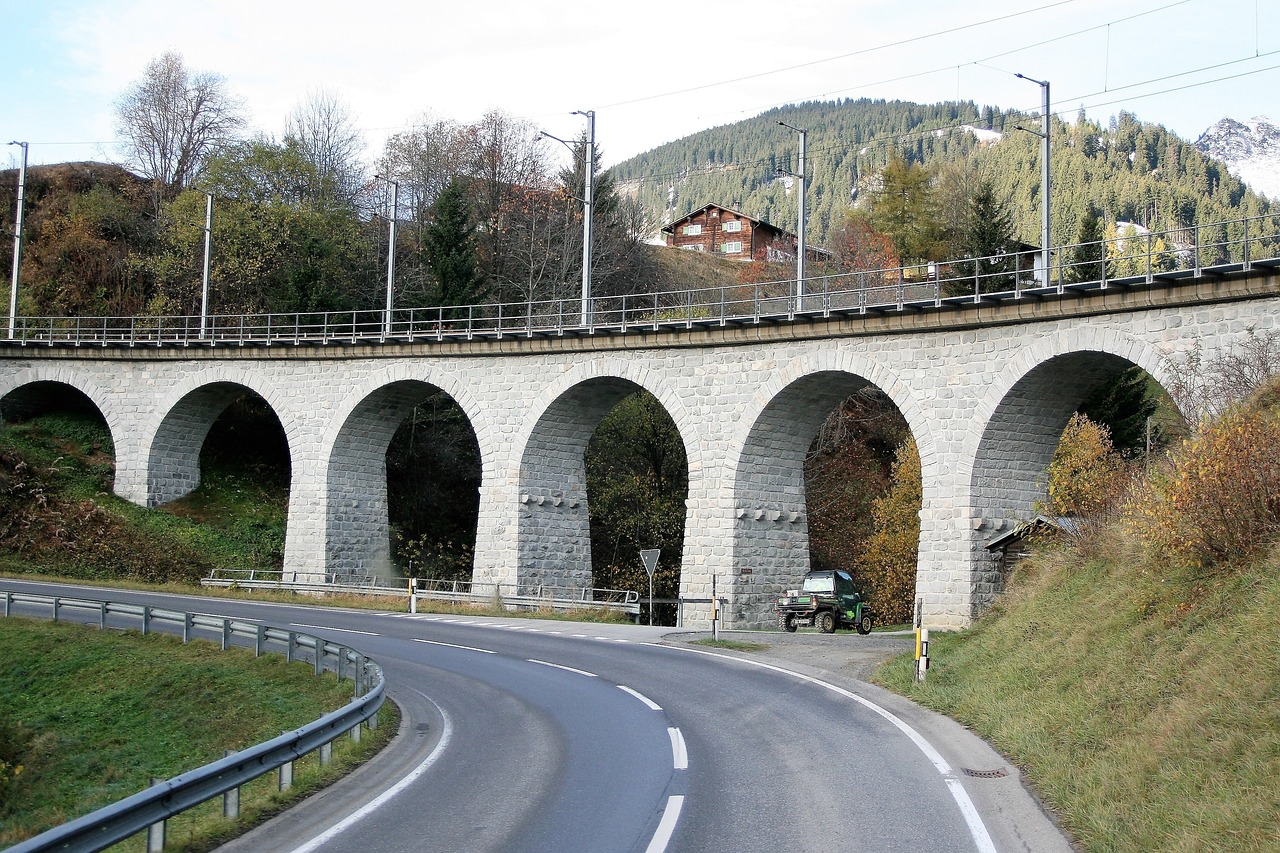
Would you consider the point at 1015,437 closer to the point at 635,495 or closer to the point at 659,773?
the point at 659,773

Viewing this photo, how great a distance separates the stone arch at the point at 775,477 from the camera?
106 feet

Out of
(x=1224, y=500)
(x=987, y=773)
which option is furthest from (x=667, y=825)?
(x=1224, y=500)

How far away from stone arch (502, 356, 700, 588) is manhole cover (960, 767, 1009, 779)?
24972mm

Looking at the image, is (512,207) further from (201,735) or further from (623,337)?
(201,735)

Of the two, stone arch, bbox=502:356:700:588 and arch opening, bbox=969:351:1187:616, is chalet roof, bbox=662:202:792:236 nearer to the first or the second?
stone arch, bbox=502:356:700:588

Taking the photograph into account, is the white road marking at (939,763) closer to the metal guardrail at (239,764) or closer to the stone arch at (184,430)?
the metal guardrail at (239,764)

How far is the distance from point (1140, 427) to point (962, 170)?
44.3 meters

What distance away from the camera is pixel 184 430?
157ft

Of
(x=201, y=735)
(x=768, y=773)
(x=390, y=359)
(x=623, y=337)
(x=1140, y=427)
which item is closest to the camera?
(x=768, y=773)

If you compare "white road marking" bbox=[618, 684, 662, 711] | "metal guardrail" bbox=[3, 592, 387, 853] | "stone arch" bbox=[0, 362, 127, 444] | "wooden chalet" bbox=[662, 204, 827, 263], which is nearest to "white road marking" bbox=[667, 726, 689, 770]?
"white road marking" bbox=[618, 684, 662, 711]

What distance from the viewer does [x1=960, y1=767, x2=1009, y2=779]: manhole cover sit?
11406 millimetres

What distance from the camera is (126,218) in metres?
64.0

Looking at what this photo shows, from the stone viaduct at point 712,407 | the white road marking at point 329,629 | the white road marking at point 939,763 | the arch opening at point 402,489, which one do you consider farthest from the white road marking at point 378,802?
the arch opening at point 402,489

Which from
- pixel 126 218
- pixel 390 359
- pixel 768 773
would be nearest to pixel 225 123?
pixel 126 218
